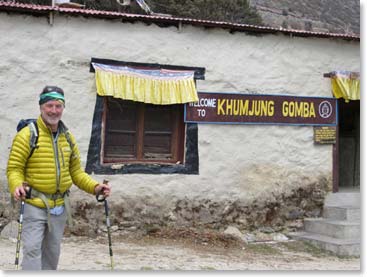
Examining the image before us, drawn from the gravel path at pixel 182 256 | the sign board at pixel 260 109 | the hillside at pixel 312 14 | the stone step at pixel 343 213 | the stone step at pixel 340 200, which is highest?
the hillside at pixel 312 14

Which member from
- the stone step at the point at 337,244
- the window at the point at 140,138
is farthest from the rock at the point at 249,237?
the window at the point at 140,138

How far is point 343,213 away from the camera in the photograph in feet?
29.0

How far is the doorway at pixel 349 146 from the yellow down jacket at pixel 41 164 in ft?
28.1

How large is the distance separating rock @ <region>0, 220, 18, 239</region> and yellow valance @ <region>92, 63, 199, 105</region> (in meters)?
2.24

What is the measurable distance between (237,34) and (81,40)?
2.59m

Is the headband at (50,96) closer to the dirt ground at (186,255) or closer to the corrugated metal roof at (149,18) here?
the dirt ground at (186,255)

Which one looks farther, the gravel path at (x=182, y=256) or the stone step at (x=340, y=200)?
the stone step at (x=340, y=200)

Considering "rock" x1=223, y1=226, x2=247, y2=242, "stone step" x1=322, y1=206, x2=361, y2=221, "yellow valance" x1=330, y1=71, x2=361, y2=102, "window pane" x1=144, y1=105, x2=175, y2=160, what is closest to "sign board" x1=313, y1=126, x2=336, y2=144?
"yellow valance" x1=330, y1=71, x2=361, y2=102

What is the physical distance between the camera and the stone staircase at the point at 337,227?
8039 millimetres

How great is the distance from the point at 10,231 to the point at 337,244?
4.82 m

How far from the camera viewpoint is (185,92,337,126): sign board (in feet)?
27.5

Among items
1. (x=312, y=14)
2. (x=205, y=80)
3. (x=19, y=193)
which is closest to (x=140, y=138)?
(x=205, y=80)

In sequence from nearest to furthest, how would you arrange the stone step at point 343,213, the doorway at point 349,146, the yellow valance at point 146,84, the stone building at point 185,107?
1. the stone building at point 185,107
2. the yellow valance at point 146,84
3. the stone step at point 343,213
4. the doorway at point 349,146

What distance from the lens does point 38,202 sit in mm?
3938
